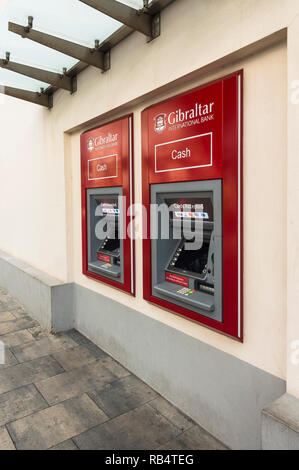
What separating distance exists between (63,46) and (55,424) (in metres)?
3.38

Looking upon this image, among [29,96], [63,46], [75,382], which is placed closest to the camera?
[63,46]

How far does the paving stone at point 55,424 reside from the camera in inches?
101

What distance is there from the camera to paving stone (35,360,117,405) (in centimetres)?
319

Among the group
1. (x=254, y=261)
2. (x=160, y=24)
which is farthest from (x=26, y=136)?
(x=254, y=261)

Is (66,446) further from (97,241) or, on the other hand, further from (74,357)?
(97,241)

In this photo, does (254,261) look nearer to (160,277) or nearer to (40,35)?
(160,277)

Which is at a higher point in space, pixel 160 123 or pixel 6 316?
pixel 160 123

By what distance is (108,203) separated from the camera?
3914 millimetres

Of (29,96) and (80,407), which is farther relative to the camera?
(29,96)

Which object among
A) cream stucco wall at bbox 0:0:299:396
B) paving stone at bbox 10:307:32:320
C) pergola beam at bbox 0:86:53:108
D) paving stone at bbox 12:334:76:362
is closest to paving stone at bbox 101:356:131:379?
paving stone at bbox 12:334:76:362

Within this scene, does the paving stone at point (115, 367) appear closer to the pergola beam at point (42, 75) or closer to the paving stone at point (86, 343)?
Result: the paving stone at point (86, 343)

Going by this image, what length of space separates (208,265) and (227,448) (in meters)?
1.34

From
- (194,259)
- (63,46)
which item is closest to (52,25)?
(63,46)
